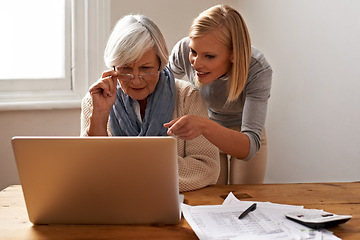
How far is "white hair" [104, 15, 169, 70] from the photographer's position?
1630 mm

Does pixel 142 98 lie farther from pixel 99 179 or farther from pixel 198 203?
pixel 99 179

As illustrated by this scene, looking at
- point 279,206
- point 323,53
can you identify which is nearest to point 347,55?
point 323,53

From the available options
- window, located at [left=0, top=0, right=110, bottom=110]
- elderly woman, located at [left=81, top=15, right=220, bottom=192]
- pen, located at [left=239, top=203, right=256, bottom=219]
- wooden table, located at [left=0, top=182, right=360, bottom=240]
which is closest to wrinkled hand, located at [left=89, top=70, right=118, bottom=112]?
elderly woman, located at [left=81, top=15, right=220, bottom=192]

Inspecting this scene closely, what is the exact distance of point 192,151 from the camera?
5.47 feet

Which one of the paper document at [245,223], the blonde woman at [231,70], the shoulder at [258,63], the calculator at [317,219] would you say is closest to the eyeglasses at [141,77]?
the blonde woman at [231,70]

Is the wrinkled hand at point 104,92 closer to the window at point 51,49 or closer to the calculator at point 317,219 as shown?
the calculator at point 317,219

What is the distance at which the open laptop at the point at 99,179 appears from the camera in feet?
3.42

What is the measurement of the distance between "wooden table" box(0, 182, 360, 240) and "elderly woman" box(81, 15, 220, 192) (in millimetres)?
149

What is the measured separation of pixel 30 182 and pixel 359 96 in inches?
65.9

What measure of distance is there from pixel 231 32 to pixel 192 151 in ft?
1.42

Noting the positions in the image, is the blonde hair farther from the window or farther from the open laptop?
the window

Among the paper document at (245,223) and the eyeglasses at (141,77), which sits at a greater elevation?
the eyeglasses at (141,77)

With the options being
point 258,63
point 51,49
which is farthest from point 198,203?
point 51,49

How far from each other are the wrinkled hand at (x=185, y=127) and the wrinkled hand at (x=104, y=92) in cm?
40
